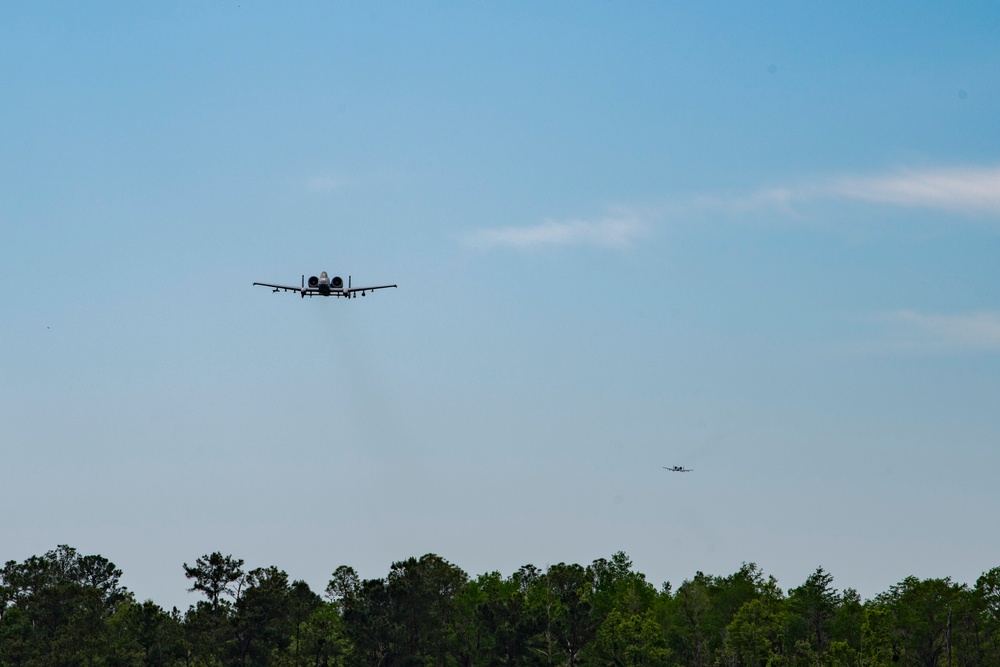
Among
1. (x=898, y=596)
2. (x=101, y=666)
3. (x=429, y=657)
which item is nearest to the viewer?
(x=101, y=666)

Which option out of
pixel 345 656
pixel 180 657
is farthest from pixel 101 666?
pixel 345 656

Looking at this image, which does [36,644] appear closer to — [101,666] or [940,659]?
[101,666]

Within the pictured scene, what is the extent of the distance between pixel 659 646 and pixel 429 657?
2660 centimetres

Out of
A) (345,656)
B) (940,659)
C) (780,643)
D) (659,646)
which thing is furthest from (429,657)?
(940,659)

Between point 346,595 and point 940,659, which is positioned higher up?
point 346,595

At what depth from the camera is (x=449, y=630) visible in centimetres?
18662

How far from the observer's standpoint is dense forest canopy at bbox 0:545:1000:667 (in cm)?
17462

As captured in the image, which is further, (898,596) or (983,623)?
(898,596)

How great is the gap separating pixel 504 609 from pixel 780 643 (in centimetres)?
3053

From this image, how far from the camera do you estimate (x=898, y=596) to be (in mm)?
197125

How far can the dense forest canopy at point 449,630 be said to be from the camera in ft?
573

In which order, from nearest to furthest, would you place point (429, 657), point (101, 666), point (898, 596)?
1. point (101, 666)
2. point (429, 657)
3. point (898, 596)

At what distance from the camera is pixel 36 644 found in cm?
18525

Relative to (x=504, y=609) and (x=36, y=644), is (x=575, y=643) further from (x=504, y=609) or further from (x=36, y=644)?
(x=36, y=644)
